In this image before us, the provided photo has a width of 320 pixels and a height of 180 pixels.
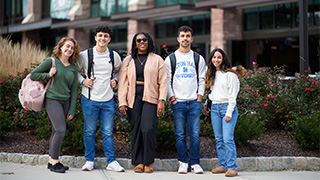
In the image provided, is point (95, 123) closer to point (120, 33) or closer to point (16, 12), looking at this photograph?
point (120, 33)

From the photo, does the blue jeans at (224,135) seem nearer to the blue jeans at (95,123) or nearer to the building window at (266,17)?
the blue jeans at (95,123)

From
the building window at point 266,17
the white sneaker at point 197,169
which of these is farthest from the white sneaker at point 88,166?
the building window at point 266,17

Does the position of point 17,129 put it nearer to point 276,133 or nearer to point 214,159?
point 214,159

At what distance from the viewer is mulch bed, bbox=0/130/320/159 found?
7.39 meters

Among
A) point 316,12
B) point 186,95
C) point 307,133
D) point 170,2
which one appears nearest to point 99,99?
point 186,95

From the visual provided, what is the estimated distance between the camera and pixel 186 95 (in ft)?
21.4

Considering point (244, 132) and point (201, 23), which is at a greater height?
point (201, 23)

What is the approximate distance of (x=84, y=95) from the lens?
21.6 ft

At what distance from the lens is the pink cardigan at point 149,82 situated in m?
6.43

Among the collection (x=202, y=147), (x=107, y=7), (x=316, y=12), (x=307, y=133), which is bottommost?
(x=202, y=147)

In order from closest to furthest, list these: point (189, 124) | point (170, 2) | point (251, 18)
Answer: point (189, 124) < point (251, 18) < point (170, 2)

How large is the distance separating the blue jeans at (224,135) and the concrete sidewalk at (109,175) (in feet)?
0.80

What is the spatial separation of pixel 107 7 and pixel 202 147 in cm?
2530

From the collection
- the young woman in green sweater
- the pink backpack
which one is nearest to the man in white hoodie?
the young woman in green sweater
